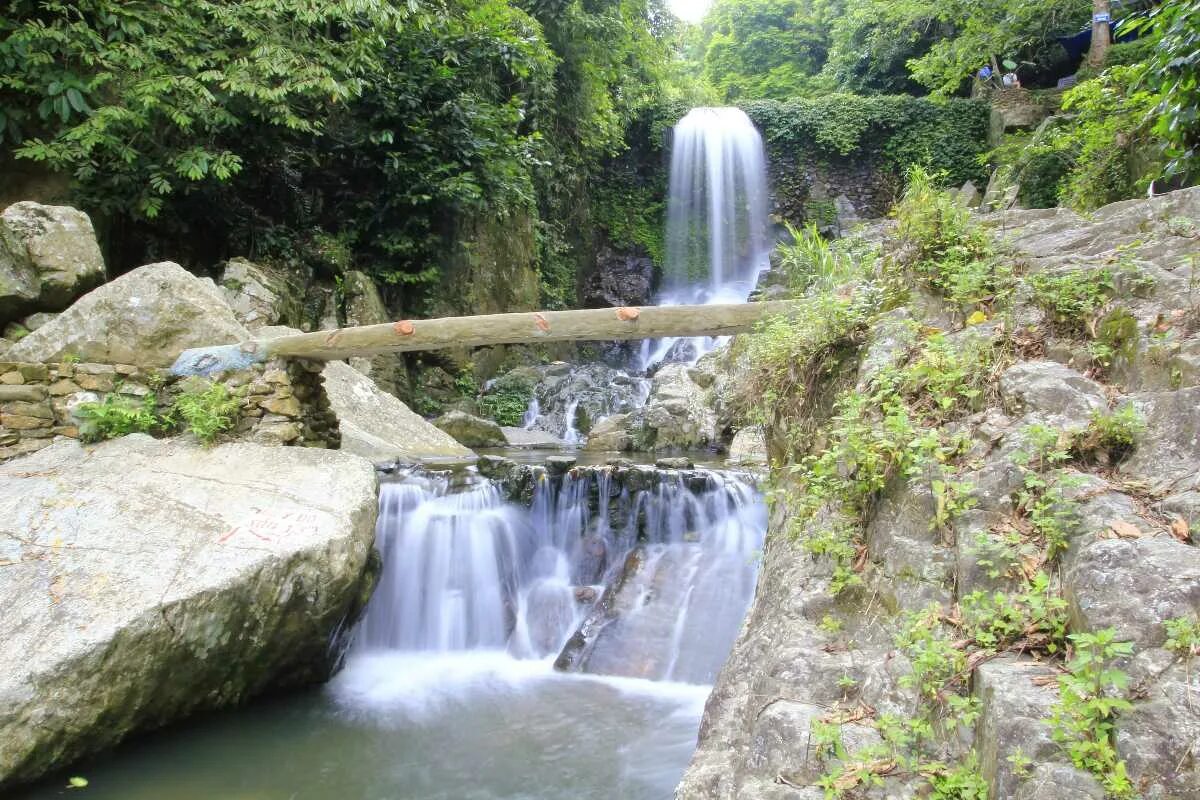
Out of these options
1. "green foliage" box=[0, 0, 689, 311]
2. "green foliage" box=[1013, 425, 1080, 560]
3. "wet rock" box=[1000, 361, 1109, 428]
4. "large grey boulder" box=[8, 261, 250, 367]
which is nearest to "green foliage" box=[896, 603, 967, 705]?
"green foliage" box=[1013, 425, 1080, 560]

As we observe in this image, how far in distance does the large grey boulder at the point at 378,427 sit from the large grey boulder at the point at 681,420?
2.51 metres

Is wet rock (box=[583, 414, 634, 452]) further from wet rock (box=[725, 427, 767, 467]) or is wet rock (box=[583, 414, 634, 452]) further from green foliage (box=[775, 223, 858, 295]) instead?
green foliage (box=[775, 223, 858, 295])

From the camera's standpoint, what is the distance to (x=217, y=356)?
5.50m

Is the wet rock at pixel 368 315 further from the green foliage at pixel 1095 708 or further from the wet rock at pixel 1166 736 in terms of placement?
the wet rock at pixel 1166 736

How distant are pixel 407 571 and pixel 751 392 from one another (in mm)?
3336

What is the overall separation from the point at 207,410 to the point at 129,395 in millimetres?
701

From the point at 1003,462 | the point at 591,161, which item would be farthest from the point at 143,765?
the point at 591,161

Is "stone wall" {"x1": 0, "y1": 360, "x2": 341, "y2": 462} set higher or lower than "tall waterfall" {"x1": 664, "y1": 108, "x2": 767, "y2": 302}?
lower

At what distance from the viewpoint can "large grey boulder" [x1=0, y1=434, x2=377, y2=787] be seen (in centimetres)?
373

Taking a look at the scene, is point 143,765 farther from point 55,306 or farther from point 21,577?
point 55,306

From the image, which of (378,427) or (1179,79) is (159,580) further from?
(1179,79)

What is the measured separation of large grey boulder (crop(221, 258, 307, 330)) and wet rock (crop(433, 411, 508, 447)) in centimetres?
239

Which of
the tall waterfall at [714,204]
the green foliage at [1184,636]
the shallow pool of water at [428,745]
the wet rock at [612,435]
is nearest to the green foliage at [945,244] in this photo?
the green foliage at [1184,636]

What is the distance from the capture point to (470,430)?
1032 centimetres
